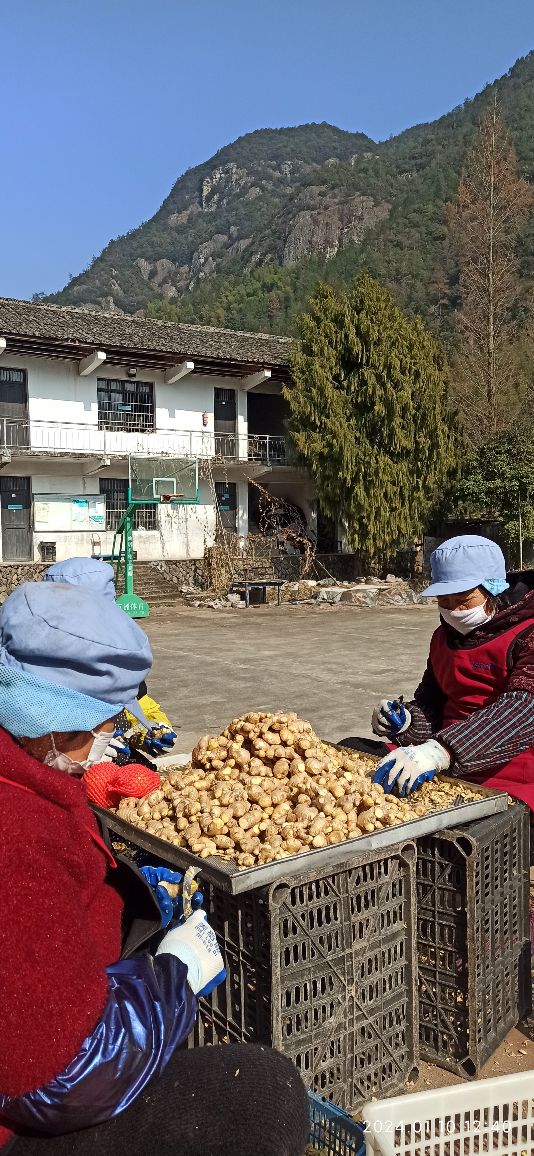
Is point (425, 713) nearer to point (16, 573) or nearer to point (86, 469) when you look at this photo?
point (16, 573)

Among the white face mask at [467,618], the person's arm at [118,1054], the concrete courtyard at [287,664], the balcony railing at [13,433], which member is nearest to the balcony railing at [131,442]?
the balcony railing at [13,433]

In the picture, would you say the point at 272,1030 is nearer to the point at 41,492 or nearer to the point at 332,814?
the point at 332,814

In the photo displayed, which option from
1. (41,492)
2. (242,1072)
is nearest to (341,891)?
(242,1072)

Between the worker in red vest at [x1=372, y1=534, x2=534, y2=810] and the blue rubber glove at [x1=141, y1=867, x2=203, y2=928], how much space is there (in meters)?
0.89

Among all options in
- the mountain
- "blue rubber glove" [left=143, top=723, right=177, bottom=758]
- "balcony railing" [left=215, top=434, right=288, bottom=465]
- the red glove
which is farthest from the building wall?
the red glove

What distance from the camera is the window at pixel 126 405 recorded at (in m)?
23.7

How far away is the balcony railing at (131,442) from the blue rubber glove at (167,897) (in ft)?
69.0

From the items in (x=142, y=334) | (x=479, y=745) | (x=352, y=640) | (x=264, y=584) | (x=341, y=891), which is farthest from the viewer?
(x=142, y=334)

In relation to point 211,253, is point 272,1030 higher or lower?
lower

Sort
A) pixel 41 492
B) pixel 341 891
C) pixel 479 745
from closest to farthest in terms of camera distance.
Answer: pixel 341 891 < pixel 479 745 < pixel 41 492

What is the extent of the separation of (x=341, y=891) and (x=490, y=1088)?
626 millimetres

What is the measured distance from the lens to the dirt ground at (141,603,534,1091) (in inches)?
278

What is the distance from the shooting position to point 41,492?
22.8 metres

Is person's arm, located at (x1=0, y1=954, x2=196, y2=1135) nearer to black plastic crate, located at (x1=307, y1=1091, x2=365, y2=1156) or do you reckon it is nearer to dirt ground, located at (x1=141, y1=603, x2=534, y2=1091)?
black plastic crate, located at (x1=307, y1=1091, x2=365, y2=1156)
